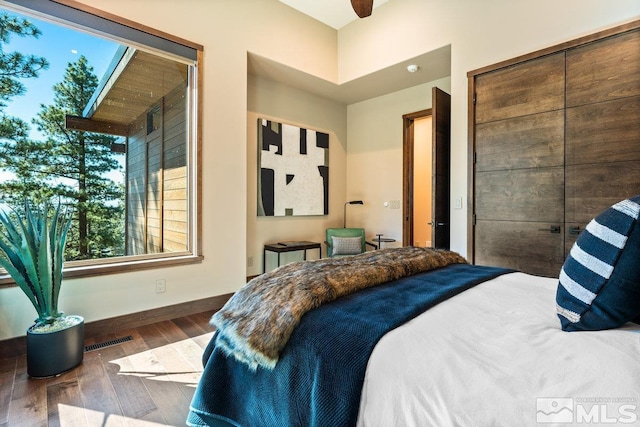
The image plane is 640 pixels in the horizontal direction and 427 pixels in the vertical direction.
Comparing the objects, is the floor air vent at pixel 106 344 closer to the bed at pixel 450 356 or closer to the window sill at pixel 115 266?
the window sill at pixel 115 266

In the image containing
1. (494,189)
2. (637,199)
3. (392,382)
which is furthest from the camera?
(494,189)

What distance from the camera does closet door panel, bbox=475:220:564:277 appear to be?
2.64 m

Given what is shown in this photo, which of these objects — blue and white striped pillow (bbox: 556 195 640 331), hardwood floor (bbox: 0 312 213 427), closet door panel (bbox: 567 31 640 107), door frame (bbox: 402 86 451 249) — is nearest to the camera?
blue and white striped pillow (bbox: 556 195 640 331)

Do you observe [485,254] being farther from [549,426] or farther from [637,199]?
[549,426]

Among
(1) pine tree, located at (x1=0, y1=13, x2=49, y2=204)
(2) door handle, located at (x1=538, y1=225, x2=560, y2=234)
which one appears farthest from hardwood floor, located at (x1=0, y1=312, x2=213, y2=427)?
(2) door handle, located at (x1=538, y1=225, x2=560, y2=234)

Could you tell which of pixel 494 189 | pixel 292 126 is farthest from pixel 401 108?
pixel 494 189

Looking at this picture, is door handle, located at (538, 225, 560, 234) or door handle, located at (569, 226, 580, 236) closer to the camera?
door handle, located at (569, 226, 580, 236)

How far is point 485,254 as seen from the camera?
118 inches

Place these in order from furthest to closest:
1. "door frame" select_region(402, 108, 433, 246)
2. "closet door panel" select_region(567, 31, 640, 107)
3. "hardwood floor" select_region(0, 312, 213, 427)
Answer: "door frame" select_region(402, 108, 433, 246) → "closet door panel" select_region(567, 31, 640, 107) → "hardwood floor" select_region(0, 312, 213, 427)

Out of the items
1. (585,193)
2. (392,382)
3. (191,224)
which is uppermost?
(585,193)

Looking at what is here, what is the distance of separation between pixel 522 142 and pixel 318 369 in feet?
8.93

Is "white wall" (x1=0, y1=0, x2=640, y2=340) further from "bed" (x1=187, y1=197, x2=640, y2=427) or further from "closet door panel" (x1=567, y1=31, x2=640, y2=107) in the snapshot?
"bed" (x1=187, y1=197, x2=640, y2=427)

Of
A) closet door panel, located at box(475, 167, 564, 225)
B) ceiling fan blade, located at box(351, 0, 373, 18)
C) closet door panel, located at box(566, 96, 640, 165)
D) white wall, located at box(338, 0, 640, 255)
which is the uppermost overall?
white wall, located at box(338, 0, 640, 255)

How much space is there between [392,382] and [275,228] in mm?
3466
